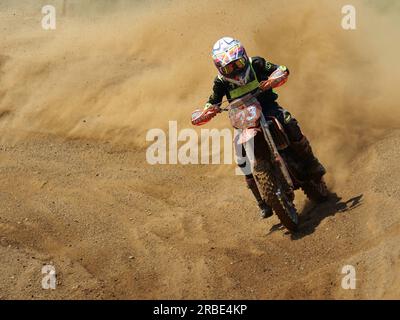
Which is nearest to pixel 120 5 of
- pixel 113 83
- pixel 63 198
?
pixel 113 83

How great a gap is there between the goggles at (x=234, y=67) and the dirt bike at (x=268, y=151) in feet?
1.08

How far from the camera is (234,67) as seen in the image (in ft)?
27.6

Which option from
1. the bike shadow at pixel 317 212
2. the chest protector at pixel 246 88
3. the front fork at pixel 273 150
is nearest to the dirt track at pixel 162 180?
the bike shadow at pixel 317 212

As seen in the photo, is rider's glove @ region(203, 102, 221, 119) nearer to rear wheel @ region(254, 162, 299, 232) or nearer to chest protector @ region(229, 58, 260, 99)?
A: chest protector @ region(229, 58, 260, 99)

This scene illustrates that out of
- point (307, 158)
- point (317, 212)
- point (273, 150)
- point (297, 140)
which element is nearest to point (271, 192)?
point (273, 150)

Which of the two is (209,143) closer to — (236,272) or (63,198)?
(63,198)

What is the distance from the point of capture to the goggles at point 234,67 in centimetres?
838

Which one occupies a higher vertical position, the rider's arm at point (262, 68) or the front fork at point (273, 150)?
the rider's arm at point (262, 68)

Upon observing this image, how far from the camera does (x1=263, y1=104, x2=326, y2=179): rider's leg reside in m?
8.79

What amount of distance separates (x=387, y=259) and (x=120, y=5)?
10.2m

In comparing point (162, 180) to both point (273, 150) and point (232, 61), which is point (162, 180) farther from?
point (232, 61)

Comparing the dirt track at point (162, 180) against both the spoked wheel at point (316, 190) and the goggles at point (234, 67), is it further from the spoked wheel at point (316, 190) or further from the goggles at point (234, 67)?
the goggles at point (234, 67)

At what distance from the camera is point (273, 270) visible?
809cm

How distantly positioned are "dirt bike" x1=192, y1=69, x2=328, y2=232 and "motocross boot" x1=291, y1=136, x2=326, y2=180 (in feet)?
0.94
